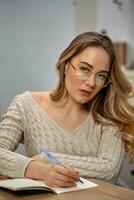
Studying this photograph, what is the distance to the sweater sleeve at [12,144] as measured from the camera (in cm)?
150

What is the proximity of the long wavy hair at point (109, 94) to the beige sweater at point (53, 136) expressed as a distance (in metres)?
0.06

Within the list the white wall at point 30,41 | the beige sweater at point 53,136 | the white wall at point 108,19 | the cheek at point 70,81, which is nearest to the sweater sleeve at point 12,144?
the beige sweater at point 53,136

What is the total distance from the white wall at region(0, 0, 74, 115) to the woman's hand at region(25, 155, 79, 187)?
1466mm

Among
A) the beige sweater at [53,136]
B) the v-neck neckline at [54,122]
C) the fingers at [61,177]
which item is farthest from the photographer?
the v-neck neckline at [54,122]

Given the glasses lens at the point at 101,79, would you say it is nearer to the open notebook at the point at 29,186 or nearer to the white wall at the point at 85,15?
the open notebook at the point at 29,186

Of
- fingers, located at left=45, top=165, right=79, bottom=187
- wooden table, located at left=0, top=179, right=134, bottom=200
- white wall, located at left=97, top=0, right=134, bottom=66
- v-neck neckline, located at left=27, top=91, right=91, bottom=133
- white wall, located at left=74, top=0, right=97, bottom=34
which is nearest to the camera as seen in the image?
wooden table, located at left=0, top=179, right=134, bottom=200

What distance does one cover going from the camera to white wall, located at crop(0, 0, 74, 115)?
278cm

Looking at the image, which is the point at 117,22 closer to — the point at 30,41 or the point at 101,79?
the point at 30,41

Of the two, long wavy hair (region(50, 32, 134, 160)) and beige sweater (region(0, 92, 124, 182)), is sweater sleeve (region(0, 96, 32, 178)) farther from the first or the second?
long wavy hair (region(50, 32, 134, 160))

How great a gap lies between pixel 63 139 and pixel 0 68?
113cm

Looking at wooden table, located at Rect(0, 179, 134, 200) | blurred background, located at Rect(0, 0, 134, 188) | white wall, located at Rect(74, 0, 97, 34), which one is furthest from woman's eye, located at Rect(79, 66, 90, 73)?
white wall, located at Rect(74, 0, 97, 34)

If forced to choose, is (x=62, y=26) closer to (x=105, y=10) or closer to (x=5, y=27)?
(x=5, y=27)

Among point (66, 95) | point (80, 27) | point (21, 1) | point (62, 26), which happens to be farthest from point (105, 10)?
point (66, 95)

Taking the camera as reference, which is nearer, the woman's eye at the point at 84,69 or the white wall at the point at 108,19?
the woman's eye at the point at 84,69
